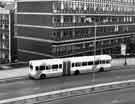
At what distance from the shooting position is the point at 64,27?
54.2 m

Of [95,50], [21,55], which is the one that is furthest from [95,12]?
[21,55]

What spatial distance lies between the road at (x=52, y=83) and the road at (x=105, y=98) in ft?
15.1

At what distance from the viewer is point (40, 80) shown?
38.4m

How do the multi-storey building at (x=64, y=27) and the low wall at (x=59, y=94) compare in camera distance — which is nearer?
the low wall at (x=59, y=94)

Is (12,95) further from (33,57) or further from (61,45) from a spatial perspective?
(33,57)

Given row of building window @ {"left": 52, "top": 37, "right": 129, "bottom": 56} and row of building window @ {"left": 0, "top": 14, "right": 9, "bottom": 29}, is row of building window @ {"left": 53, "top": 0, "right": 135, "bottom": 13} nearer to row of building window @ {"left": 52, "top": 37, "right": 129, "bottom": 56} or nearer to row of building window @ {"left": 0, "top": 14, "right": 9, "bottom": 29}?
row of building window @ {"left": 52, "top": 37, "right": 129, "bottom": 56}

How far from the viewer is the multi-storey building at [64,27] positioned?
5300 cm

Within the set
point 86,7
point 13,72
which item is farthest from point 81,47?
point 13,72

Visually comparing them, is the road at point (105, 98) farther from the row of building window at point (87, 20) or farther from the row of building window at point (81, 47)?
the row of building window at point (87, 20)

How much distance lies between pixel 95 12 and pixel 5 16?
72.7ft

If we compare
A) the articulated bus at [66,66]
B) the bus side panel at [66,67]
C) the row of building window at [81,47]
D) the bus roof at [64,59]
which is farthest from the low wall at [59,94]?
Result: the row of building window at [81,47]

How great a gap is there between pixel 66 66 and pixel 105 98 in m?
12.6

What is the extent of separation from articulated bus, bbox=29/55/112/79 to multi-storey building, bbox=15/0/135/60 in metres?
7.79

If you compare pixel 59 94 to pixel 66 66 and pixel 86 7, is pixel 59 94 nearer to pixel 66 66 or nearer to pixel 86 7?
pixel 66 66
